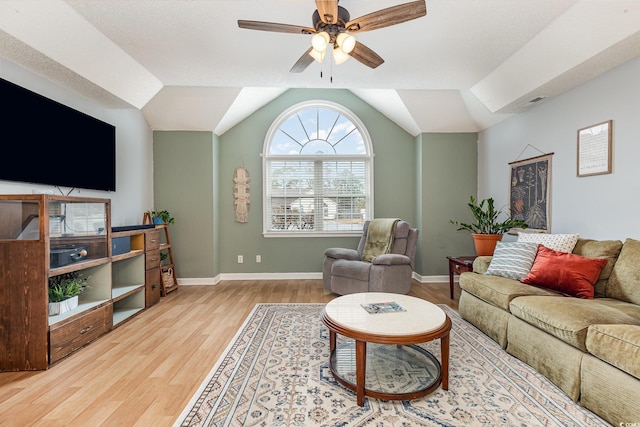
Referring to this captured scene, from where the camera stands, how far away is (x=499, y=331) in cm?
247

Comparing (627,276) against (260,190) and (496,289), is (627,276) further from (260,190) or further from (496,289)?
(260,190)

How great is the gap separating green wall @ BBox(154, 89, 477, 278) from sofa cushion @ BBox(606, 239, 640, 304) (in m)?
2.46

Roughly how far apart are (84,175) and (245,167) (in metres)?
2.19

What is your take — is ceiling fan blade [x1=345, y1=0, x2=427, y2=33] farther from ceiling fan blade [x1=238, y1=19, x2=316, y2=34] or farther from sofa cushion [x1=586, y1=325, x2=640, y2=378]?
sofa cushion [x1=586, y1=325, x2=640, y2=378]

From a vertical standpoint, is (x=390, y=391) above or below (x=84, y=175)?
below

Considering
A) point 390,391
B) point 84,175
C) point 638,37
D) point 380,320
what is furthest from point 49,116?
point 638,37

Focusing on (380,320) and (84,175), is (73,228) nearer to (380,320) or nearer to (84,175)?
(84,175)

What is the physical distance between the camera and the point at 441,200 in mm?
4738

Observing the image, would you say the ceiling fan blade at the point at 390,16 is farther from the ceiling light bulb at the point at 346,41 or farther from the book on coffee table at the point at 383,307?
the book on coffee table at the point at 383,307

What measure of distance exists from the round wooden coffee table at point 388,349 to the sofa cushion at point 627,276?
1390 millimetres

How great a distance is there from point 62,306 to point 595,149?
187 inches

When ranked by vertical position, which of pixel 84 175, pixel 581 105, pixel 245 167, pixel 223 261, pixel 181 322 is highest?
pixel 581 105

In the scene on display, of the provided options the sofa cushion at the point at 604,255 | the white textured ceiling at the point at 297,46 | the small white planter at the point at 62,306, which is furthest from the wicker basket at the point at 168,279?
the sofa cushion at the point at 604,255

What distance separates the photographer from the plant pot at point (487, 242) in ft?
11.9
